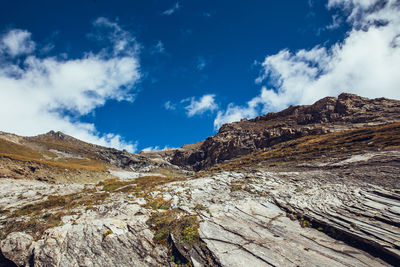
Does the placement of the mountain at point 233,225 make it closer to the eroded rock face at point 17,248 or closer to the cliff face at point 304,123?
the eroded rock face at point 17,248

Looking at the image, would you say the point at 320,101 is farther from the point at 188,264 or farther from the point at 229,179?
the point at 188,264

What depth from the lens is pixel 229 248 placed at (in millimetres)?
10703

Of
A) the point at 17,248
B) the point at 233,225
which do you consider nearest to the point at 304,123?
the point at 233,225

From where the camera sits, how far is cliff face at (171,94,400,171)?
333 ft

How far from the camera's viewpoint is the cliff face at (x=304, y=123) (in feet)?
333

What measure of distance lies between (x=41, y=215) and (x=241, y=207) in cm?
1813

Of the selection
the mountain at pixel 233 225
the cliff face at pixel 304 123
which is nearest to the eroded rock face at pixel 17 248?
the mountain at pixel 233 225

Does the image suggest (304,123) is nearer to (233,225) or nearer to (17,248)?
(233,225)

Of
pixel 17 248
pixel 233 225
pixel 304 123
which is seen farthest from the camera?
pixel 304 123

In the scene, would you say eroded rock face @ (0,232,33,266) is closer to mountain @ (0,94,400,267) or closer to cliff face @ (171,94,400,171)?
mountain @ (0,94,400,267)

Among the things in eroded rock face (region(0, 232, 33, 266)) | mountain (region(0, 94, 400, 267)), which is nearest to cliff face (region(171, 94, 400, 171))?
mountain (region(0, 94, 400, 267))

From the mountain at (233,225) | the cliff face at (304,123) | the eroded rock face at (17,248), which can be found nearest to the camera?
the mountain at (233,225)

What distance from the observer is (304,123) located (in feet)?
458

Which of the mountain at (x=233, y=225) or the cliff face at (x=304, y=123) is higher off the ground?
the cliff face at (x=304, y=123)
